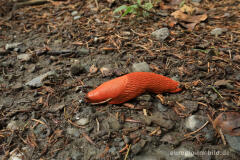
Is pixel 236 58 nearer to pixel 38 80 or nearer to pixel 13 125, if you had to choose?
pixel 38 80

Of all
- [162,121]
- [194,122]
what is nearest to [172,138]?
[162,121]

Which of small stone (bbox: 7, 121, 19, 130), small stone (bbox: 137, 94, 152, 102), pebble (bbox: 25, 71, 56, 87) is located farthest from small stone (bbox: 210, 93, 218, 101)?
small stone (bbox: 7, 121, 19, 130)

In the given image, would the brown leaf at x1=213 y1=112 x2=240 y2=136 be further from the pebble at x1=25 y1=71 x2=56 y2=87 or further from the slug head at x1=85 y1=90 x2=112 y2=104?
the pebble at x1=25 y1=71 x2=56 y2=87

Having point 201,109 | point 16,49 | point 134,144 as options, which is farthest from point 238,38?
point 16,49

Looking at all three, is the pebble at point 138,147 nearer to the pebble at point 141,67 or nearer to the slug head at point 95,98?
the slug head at point 95,98

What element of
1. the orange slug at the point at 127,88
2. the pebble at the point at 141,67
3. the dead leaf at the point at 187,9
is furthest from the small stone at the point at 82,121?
the dead leaf at the point at 187,9

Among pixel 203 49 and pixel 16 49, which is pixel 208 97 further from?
pixel 16 49
